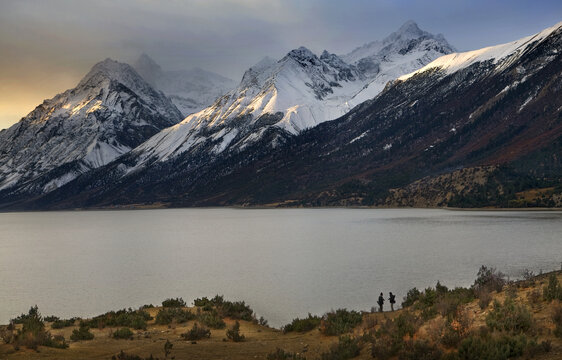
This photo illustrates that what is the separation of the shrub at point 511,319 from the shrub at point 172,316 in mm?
18270

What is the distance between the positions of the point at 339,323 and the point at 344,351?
583 centimetres

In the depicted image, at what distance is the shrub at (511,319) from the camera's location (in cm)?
2057

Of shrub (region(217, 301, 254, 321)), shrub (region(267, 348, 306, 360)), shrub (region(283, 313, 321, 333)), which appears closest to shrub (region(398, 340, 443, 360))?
shrub (region(267, 348, 306, 360))

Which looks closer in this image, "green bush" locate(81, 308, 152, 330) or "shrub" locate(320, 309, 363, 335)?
"shrub" locate(320, 309, 363, 335)

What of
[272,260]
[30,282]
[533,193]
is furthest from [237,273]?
[533,193]

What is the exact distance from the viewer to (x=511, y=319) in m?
21.0

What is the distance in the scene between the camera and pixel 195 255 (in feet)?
270

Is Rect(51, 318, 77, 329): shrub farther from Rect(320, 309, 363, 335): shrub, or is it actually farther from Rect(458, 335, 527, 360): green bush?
Rect(458, 335, 527, 360): green bush

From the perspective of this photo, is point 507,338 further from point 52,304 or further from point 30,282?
point 30,282

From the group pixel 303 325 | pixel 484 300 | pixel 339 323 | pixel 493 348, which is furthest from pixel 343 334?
pixel 493 348

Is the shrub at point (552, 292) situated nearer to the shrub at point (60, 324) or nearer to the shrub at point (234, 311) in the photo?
the shrub at point (234, 311)

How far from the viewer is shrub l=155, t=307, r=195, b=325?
32.5 metres

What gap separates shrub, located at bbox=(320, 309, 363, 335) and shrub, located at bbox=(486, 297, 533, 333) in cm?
763

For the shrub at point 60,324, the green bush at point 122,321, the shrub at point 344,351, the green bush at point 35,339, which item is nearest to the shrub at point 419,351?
the shrub at point 344,351
